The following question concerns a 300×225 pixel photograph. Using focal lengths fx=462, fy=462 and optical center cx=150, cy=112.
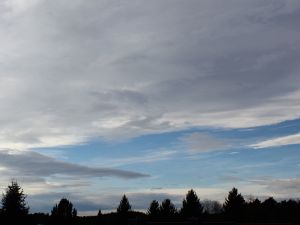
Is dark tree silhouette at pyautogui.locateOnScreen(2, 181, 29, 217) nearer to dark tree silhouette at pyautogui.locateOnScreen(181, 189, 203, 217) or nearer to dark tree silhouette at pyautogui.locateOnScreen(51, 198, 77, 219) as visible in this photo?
dark tree silhouette at pyautogui.locateOnScreen(51, 198, 77, 219)

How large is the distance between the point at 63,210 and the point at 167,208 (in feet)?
98.1

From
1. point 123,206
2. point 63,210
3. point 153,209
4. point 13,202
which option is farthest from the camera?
point 153,209

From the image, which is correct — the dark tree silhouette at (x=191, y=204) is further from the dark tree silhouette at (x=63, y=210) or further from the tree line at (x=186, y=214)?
the dark tree silhouette at (x=63, y=210)

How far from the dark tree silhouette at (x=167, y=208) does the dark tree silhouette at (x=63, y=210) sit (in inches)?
1034

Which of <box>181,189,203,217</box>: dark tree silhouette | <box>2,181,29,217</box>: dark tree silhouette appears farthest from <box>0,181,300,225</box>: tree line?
<box>2,181,29,217</box>: dark tree silhouette

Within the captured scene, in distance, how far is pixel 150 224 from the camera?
219 ft

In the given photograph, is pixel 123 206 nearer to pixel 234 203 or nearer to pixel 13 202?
pixel 234 203

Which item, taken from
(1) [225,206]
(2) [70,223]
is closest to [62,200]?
(2) [70,223]

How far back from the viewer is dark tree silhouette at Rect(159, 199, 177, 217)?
3521 inches

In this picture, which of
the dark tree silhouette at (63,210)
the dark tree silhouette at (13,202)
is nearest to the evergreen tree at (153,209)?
the dark tree silhouette at (63,210)

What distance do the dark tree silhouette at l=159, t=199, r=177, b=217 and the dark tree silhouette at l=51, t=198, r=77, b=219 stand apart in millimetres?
26274

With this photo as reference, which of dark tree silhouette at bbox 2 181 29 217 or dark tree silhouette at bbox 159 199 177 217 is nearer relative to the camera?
dark tree silhouette at bbox 2 181 29 217

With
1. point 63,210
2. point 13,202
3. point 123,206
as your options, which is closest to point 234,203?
point 123,206

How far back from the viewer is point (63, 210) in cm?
6625
